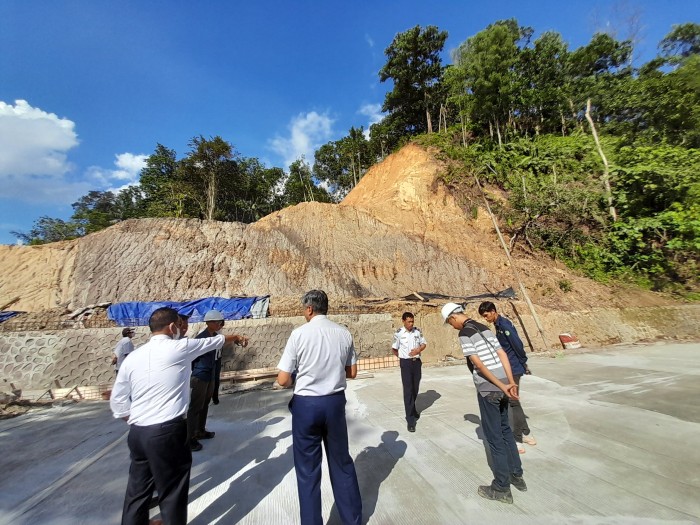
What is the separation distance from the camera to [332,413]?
2225 mm

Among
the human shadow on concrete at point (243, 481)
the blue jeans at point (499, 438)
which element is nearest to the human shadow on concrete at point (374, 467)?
the human shadow on concrete at point (243, 481)

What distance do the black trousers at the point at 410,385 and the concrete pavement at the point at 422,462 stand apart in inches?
9.6

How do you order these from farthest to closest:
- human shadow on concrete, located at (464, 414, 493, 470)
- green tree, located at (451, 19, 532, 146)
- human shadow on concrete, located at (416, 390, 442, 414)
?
green tree, located at (451, 19, 532, 146) < human shadow on concrete, located at (416, 390, 442, 414) < human shadow on concrete, located at (464, 414, 493, 470)

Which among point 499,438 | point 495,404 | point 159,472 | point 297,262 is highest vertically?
point 297,262

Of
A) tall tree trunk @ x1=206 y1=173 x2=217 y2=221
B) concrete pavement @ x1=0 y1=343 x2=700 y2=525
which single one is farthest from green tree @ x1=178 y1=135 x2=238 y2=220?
concrete pavement @ x1=0 y1=343 x2=700 y2=525

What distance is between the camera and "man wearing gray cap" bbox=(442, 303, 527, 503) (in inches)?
106

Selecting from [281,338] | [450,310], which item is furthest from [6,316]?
[450,310]

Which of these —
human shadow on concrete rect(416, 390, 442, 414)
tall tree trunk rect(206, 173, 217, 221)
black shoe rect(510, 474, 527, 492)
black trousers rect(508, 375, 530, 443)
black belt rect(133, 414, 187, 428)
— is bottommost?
human shadow on concrete rect(416, 390, 442, 414)

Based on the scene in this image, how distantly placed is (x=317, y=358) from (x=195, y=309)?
11024 mm

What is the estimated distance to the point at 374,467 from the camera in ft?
11.1

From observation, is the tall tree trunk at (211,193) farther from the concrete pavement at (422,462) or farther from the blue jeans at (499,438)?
the blue jeans at (499,438)

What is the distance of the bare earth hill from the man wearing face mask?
Answer: 1107 centimetres

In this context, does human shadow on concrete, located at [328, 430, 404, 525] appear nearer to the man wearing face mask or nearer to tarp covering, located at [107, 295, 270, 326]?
the man wearing face mask

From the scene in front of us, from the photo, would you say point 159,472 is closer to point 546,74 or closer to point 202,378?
point 202,378
